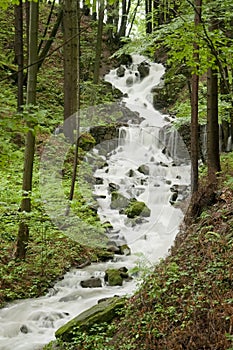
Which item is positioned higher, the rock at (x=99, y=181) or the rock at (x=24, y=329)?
the rock at (x=99, y=181)

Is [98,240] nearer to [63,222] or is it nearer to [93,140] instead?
[63,222]

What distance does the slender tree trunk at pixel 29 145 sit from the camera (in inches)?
264

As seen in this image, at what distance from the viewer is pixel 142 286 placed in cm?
518

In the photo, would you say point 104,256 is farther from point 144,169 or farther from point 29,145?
point 144,169

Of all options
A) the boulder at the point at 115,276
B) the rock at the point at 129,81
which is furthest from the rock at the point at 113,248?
the rock at the point at 129,81

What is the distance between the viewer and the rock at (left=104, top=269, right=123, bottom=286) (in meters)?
7.36

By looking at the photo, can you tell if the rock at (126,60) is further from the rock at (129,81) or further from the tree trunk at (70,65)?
the tree trunk at (70,65)

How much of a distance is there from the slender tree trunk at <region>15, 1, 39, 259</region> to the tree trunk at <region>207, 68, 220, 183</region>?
11.7 feet

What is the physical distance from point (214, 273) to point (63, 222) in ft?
15.8

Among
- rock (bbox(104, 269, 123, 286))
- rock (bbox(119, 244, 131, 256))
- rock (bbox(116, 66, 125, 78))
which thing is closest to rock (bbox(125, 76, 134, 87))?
rock (bbox(116, 66, 125, 78))

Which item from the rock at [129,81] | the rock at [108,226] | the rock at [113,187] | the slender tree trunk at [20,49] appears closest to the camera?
the rock at [108,226]

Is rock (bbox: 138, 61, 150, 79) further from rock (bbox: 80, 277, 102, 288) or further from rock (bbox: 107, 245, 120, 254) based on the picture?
rock (bbox: 80, 277, 102, 288)

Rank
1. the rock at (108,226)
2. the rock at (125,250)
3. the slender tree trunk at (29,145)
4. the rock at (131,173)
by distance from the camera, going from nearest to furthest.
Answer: the slender tree trunk at (29,145)
the rock at (125,250)
the rock at (108,226)
the rock at (131,173)

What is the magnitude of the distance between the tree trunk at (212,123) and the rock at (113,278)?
2689 mm
